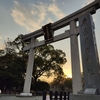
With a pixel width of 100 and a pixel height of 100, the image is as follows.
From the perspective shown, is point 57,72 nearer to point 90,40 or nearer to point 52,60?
→ point 52,60

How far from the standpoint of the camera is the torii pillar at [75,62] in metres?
5.06

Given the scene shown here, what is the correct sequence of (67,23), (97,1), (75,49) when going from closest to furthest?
(97,1)
(75,49)
(67,23)

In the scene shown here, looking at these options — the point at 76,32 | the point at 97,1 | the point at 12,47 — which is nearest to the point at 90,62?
the point at 76,32

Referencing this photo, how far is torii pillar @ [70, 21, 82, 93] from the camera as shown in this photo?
16.6ft

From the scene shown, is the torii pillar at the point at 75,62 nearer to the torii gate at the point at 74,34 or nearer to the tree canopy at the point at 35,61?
the torii gate at the point at 74,34

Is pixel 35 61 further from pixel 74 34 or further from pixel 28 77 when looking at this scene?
pixel 74 34

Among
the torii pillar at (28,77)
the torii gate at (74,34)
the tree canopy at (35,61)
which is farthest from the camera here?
the tree canopy at (35,61)

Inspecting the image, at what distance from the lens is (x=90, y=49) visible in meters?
3.39

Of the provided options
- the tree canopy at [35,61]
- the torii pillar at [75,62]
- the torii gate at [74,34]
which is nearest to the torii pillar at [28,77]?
the torii gate at [74,34]

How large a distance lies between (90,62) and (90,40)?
732 mm

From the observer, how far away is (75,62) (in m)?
5.40

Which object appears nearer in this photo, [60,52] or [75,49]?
[75,49]

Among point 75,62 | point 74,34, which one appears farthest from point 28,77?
point 74,34

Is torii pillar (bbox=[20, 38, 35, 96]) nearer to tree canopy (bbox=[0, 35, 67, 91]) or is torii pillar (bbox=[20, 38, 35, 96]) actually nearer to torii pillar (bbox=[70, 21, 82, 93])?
torii pillar (bbox=[70, 21, 82, 93])
